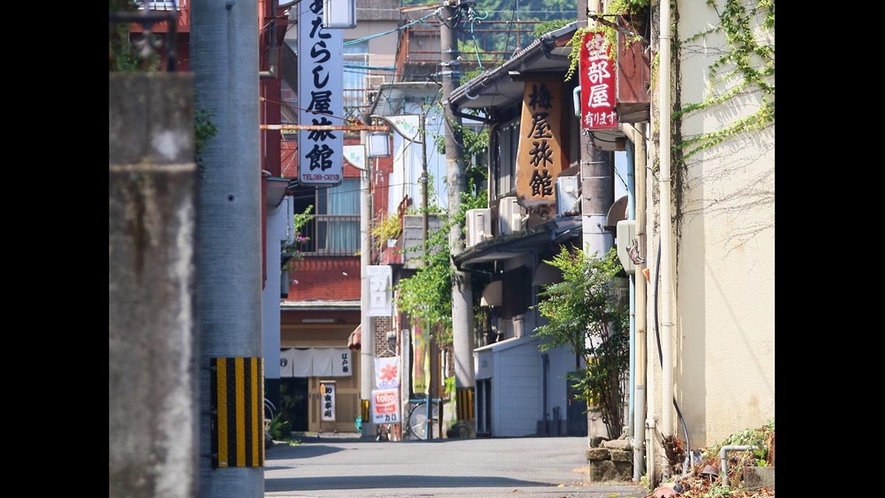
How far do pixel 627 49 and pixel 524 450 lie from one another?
8603mm

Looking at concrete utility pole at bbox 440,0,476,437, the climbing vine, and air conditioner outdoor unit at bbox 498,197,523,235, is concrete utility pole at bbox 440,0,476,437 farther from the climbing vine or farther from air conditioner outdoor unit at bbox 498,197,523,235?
the climbing vine

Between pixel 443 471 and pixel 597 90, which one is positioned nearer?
pixel 597 90

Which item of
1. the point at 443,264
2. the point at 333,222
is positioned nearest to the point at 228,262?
the point at 443,264

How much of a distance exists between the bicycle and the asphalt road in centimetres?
1226

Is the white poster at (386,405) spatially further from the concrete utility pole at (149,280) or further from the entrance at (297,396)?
the concrete utility pole at (149,280)

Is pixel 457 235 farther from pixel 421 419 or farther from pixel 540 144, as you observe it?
pixel 421 419

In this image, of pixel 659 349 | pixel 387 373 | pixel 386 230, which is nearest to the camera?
pixel 659 349

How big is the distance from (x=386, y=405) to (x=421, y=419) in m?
2.82

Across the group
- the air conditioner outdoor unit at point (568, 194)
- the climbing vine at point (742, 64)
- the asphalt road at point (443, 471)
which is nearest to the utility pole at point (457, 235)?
the asphalt road at point (443, 471)

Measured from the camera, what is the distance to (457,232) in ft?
102

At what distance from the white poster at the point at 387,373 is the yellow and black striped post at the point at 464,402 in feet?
22.2

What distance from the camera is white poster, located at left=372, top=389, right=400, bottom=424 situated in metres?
37.0

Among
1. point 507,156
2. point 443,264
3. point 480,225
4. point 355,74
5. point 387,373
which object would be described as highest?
point 355,74
